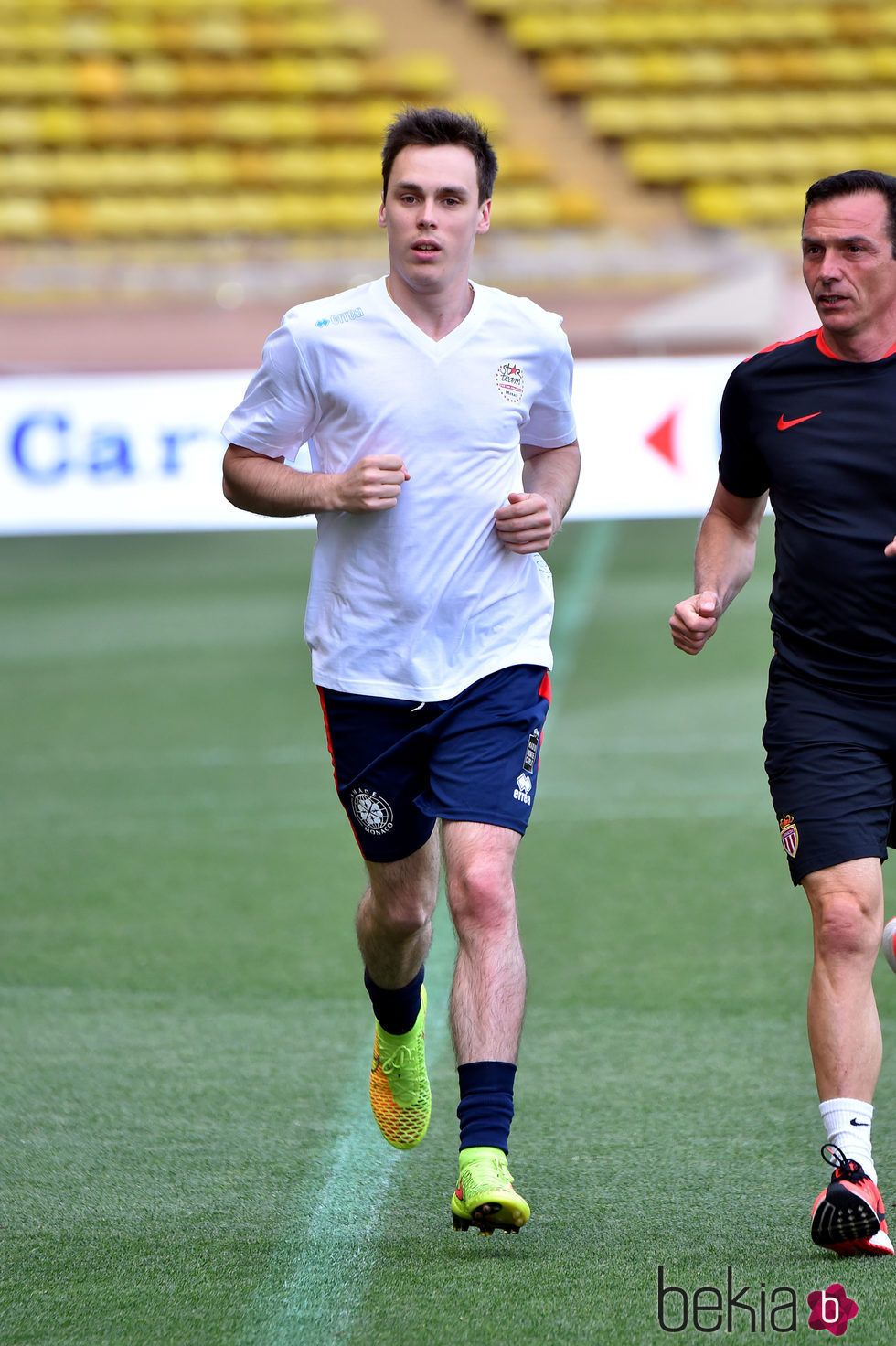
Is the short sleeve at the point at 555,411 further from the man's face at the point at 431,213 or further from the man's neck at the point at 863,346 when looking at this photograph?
the man's neck at the point at 863,346

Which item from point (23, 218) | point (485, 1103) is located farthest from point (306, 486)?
point (23, 218)

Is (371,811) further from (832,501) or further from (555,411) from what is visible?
(832,501)

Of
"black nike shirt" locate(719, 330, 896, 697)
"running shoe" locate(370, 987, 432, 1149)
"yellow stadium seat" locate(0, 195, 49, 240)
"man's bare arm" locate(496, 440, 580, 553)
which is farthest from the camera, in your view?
"yellow stadium seat" locate(0, 195, 49, 240)

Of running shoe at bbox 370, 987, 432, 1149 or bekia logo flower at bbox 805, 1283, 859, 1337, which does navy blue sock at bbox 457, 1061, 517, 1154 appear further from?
bekia logo flower at bbox 805, 1283, 859, 1337

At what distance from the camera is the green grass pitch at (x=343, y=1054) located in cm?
304

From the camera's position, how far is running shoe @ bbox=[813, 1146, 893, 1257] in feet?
9.95

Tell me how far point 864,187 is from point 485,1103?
1892 mm

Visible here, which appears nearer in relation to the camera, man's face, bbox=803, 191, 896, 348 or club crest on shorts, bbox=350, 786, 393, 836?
man's face, bbox=803, 191, 896, 348

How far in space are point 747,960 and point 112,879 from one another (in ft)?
7.85

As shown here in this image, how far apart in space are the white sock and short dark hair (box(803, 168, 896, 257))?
64.1 inches

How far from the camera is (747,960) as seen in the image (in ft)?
17.3

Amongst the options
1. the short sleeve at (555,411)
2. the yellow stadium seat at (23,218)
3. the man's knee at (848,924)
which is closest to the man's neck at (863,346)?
the short sleeve at (555,411)

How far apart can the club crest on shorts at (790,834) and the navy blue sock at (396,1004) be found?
0.95 metres

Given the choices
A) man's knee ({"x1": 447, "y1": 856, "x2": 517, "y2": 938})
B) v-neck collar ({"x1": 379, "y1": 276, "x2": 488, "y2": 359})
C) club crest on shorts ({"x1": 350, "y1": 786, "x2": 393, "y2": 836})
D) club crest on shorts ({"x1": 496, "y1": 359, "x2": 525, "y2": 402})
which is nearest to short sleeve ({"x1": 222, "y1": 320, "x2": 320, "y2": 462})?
v-neck collar ({"x1": 379, "y1": 276, "x2": 488, "y2": 359})
